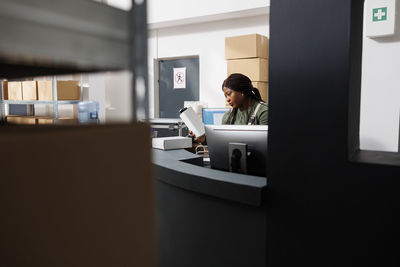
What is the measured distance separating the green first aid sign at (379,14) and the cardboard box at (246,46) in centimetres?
128

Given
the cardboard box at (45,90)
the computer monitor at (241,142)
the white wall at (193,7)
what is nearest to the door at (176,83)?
the white wall at (193,7)

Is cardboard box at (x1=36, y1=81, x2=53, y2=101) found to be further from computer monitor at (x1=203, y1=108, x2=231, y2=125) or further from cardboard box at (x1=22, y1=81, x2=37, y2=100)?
computer monitor at (x1=203, y1=108, x2=231, y2=125)

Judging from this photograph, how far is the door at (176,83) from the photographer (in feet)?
16.7

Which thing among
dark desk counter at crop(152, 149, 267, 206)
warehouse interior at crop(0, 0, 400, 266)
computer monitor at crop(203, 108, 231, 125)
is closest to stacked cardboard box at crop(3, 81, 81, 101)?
computer monitor at crop(203, 108, 231, 125)

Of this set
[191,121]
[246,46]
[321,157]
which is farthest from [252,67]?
[321,157]

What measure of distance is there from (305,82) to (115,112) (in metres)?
0.78

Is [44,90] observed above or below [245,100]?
above

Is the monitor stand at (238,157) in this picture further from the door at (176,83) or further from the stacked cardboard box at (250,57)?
the door at (176,83)

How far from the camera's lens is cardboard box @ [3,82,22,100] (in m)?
5.10

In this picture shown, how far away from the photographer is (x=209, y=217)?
4.47 feet

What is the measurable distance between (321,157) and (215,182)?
15.6 inches

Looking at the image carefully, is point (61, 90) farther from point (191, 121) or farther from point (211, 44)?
point (191, 121)

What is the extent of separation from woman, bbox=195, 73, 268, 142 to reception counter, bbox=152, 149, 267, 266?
3.51 ft

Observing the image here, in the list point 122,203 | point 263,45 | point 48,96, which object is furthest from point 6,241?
point 48,96
